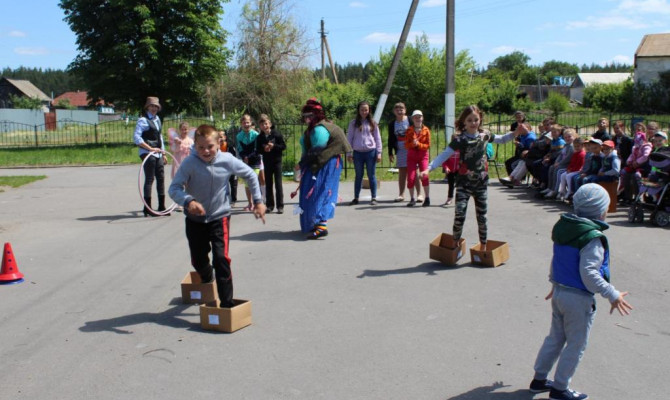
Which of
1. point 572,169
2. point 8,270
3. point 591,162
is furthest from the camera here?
point 572,169

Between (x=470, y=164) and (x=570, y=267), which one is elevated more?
(x=470, y=164)

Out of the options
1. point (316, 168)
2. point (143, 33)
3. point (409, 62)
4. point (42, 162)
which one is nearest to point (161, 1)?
point (143, 33)

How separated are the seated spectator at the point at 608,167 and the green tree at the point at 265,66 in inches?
1231

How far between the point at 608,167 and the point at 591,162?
426mm

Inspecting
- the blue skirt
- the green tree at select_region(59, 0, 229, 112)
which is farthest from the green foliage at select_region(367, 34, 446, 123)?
the blue skirt

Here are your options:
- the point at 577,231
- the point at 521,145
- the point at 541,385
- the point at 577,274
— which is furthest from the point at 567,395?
the point at 521,145

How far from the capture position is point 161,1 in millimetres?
32062

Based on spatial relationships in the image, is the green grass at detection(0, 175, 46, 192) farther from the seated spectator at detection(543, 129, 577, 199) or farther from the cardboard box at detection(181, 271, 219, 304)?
the seated spectator at detection(543, 129, 577, 199)

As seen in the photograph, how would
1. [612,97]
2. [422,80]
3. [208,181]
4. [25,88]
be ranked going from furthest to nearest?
[25,88], [612,97], [422,80], [208,181]

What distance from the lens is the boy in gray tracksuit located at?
5.60 m

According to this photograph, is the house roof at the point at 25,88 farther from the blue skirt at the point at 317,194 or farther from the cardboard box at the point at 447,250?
the cardboard box at the point at 447,250

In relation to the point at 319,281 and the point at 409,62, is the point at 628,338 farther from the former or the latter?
the point at 409,62

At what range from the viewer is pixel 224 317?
5547mm

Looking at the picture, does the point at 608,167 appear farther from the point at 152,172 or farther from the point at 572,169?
the point at 152,172
